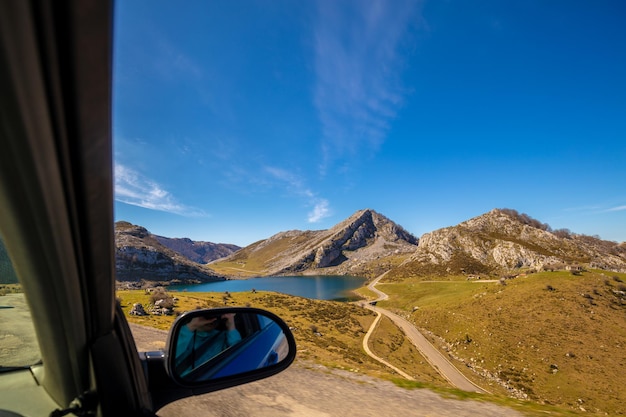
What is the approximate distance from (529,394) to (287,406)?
1292 inches

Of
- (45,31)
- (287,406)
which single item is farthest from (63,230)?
(287,406)

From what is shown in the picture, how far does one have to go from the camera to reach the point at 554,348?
38656 millimetres

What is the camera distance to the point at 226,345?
11.9ft

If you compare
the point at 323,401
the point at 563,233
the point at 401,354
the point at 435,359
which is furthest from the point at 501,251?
the point at 323,401

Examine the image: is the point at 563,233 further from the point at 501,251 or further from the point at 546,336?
the point at 546,336

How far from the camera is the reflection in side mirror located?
292cm

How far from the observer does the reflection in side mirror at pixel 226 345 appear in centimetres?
292

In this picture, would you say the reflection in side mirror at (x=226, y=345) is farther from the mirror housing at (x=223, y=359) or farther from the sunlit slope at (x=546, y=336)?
the sunlit slope at (x=546, y=336)

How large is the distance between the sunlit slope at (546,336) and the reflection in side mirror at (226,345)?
1420 inches

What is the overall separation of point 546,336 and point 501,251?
108 meters

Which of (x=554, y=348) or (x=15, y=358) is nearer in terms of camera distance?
(x=15, y=358)

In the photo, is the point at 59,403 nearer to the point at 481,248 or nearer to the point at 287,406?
the point at 287,406

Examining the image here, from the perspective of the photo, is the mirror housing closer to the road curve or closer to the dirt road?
the dirt road

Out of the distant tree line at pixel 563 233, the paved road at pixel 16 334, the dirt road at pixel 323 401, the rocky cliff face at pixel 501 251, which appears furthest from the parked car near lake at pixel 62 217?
the distant tree line at pixel 563 233
